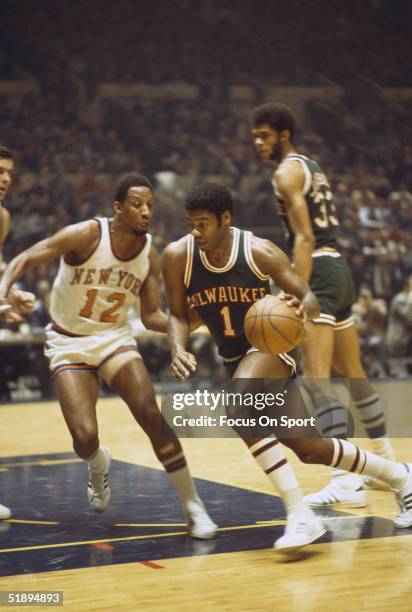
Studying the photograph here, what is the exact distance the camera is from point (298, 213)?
5191 millimetres

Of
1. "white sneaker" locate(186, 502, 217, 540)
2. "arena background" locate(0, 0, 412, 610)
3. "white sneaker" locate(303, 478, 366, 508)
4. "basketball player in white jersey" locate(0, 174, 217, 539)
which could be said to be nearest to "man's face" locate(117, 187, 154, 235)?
"basketball player in white jersey" locate(0, 174, 217, 539)

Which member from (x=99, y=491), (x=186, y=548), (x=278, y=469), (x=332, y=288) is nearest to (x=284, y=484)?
(x=278, y=469)

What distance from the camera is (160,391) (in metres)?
11.3

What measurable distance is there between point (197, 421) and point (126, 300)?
14.0 ft

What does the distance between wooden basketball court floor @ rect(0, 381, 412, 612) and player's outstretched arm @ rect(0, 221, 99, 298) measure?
1168 mm

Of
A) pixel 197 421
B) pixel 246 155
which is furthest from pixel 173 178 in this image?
pixel 197 421

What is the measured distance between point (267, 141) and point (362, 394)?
1.45 meters

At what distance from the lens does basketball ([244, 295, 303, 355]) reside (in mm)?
3914

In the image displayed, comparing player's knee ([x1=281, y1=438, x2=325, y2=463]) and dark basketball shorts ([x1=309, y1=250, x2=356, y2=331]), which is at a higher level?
dark basketball shorts ([x1=309, y1=250, x2=356, y2=331])

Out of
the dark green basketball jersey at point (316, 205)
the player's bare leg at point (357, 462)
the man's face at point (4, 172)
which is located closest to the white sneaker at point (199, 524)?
the player's bare leg at point (357, 462)

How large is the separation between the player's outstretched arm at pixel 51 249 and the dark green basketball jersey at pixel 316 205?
43.5 inches

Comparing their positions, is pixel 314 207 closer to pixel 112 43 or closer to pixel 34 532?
pixel 34 532

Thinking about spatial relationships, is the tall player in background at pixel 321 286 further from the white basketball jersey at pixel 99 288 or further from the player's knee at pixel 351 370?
the white basketball jersey at pixel 99 288

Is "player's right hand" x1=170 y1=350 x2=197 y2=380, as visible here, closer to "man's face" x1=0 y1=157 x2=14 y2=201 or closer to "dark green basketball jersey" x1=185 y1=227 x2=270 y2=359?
"dark green basketball jersey" x1=185 y1=227 x2=270 y2=359
